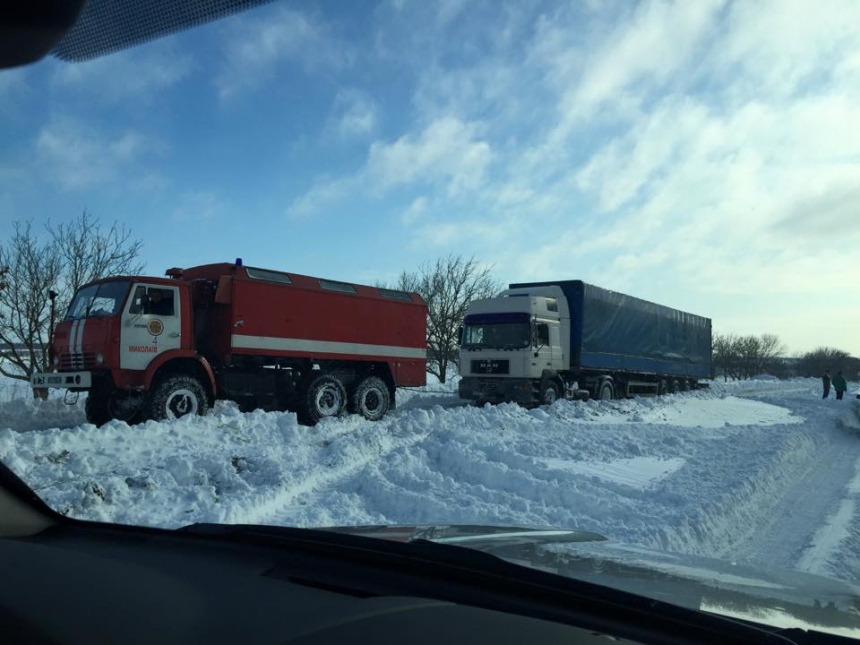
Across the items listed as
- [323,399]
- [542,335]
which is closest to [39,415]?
[323,399]

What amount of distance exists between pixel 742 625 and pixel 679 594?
32 cm

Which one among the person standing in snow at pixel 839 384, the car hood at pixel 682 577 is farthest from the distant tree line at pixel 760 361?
the car hood at pixel 682 577

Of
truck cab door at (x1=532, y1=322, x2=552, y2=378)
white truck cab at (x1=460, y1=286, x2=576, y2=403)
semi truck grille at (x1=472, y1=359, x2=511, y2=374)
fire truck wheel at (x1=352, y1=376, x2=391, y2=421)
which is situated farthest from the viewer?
semi truck grille at (x1=472, y1=359, x2=511, y2=374)

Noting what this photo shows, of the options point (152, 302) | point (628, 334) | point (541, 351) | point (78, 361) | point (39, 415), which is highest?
point (628, 334)

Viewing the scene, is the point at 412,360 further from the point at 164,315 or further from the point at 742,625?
the point at 742,625

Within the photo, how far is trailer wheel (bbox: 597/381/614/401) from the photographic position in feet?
76.5

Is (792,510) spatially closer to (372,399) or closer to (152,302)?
(372,399)

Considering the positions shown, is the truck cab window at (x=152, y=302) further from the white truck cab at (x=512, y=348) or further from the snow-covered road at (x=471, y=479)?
the white truck cab at (x=512, y=348)

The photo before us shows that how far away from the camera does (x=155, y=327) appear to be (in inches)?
492

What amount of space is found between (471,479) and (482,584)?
6.64 meters

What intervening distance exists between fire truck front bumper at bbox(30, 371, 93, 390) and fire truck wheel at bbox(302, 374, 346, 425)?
4507 mm

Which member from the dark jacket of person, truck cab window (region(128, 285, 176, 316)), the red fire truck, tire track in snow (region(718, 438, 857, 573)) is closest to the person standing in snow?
the dark jacket of person

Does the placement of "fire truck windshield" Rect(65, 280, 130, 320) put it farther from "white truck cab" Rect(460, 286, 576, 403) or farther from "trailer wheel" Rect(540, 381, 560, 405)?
"trailer wheel" Rect(540, 381, 560, 405)

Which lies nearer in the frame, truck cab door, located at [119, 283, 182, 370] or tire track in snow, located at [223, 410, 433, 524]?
tire track in snow, located at [223, 410, 433, 524]
